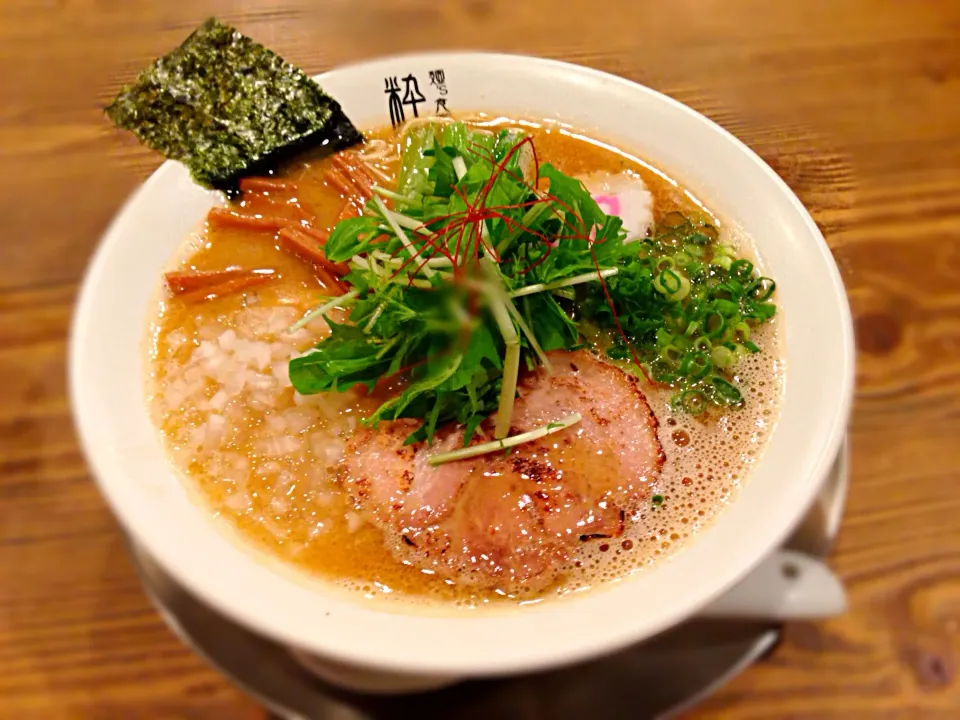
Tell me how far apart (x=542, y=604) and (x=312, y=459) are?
0.45 meters

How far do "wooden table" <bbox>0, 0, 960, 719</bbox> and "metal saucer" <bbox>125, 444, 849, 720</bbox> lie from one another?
46 mm

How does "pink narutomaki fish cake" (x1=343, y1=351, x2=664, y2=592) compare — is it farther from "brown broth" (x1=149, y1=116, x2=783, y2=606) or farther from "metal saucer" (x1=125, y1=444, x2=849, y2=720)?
"metal saucer" (x1=125, y1=444, x2=849, y2=720)

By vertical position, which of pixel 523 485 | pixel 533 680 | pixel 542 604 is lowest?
pixel 533 680

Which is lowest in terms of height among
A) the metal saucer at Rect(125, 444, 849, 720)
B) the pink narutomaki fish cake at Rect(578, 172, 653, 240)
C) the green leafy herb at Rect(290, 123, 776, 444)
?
the metal saucer at Rect(125, 444, 849, 720)

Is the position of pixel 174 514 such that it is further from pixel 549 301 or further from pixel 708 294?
pixel 708 294

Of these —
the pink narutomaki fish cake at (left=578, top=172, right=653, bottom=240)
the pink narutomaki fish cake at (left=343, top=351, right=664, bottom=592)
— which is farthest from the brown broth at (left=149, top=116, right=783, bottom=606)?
the pink narutomaki fish cake at (left=578, top=172, right=653, bottom=240)

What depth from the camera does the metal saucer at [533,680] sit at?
3.27 ft

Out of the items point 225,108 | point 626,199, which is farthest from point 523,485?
point 225,108

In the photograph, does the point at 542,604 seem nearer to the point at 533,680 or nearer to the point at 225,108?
the point at 533,680

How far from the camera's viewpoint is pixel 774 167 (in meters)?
1.30

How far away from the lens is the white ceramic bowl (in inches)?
32.8

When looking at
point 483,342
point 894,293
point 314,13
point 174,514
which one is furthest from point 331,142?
point 894,293

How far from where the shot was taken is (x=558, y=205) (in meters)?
1.10

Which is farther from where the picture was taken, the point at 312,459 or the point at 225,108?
the point at 225,108
